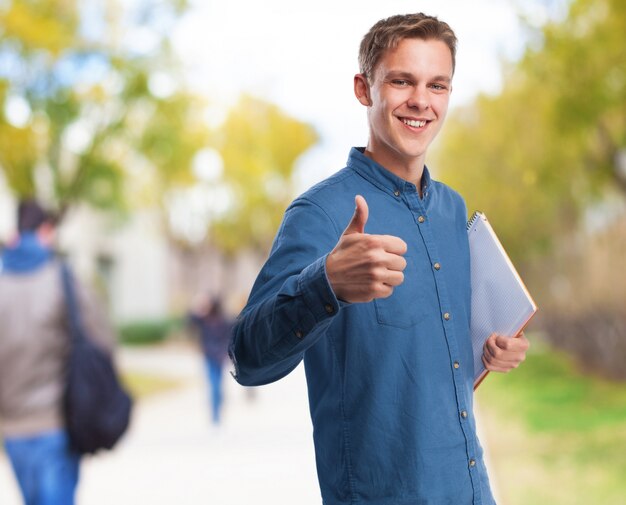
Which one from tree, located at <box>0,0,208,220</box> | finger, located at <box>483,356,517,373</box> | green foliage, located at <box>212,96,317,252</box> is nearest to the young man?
finger, located at <box>483,356,517,373</box>

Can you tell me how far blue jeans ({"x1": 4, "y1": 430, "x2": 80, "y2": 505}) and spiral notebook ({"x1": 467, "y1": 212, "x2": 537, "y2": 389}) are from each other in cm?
236

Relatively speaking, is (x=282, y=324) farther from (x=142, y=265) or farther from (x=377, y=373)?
(x=142, y=265)

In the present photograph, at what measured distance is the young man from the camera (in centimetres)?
214

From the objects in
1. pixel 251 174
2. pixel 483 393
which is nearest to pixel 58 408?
pixel 483 393

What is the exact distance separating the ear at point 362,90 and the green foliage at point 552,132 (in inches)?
71.9

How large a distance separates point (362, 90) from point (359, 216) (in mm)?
574

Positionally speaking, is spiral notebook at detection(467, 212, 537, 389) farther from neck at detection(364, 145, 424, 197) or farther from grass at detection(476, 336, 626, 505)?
grass at detection(476, 336, 626, 505)

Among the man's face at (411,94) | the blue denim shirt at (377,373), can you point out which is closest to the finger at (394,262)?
the blue denim shirt at (377,373)

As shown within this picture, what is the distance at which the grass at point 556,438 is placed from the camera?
9031mm

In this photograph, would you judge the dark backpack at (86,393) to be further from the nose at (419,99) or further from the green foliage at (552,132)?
the nose at (419,99)

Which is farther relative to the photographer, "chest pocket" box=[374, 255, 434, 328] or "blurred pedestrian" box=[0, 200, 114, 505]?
"blurred pedestrian" box=[0, 200, 114, 505]

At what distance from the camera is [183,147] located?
17.7 metres

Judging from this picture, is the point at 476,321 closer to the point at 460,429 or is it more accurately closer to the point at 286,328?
the point at 460,429

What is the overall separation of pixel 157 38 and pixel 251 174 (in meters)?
16.0
